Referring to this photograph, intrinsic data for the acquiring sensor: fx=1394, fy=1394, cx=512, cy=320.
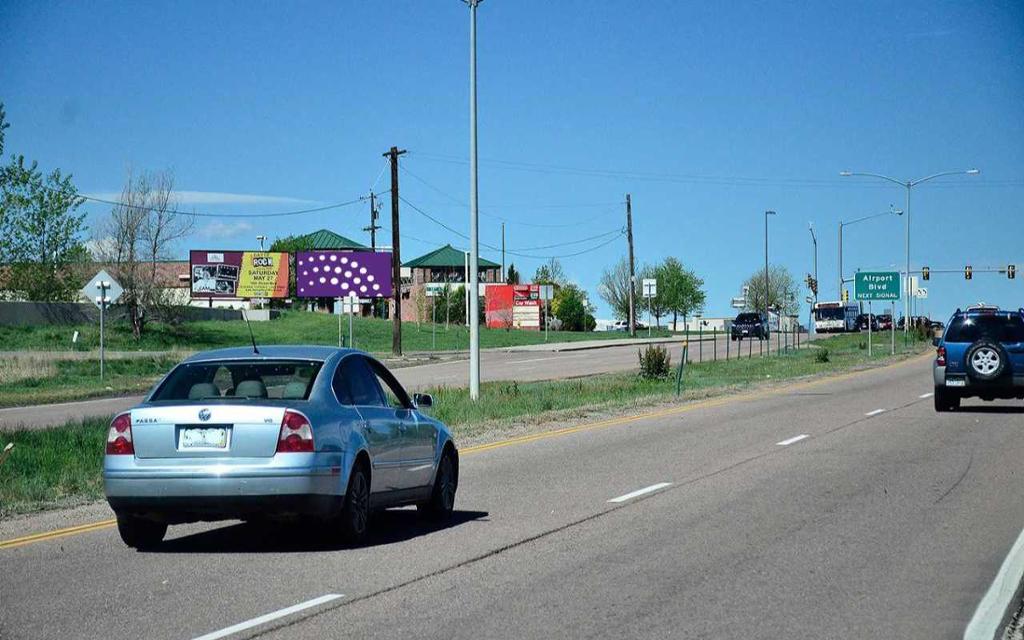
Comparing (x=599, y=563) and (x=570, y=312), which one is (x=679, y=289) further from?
(x=599, y=563)

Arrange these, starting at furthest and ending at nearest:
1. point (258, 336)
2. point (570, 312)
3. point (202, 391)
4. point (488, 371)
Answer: point (570, 312), point (258, 336), point (488, 371), point (202, 391)

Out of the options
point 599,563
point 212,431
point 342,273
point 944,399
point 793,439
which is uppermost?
point 342,273

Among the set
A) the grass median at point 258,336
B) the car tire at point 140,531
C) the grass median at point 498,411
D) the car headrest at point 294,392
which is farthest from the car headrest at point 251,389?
the grass median at point 258,336

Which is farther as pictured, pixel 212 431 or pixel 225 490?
pixel 212 431

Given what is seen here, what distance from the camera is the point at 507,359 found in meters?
63.4

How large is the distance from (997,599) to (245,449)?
5.30 m

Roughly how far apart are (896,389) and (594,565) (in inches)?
1127

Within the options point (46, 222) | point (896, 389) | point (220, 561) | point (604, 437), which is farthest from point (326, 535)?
point (46, 222)

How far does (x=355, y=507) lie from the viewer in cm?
1085

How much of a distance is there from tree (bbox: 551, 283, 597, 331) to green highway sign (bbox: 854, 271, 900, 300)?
67917 millimetres

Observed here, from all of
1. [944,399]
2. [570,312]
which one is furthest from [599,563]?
[570,312]

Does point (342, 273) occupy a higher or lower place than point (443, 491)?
higher

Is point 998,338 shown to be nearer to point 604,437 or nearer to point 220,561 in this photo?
point 604,437

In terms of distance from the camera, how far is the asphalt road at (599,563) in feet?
26.2
